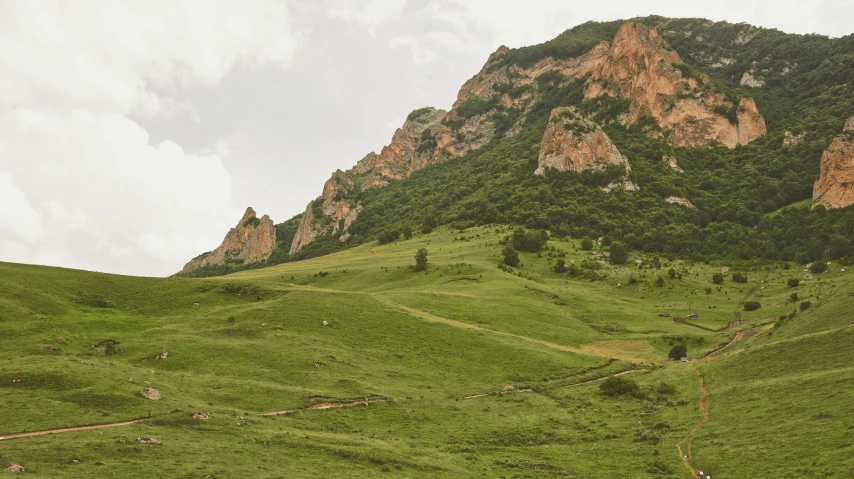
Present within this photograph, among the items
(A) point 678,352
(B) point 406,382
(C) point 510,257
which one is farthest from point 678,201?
(B) point 406,382

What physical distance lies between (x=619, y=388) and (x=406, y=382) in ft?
63.6

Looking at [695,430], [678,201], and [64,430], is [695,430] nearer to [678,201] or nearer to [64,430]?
[64,430]

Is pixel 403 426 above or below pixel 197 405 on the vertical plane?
below

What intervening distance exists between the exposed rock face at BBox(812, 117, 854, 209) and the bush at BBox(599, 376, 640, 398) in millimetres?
124632

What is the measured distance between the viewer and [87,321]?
2557 inches

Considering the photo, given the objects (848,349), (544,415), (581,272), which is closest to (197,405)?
(544,415)

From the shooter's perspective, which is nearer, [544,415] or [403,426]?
[403,426]

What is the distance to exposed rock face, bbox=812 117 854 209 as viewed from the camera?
490 ft

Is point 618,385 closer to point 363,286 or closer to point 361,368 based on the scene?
point 361,368

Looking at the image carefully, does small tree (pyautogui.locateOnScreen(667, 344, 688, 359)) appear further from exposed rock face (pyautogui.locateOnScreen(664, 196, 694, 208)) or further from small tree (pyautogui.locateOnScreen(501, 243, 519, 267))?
exposed rock face (pyautogui.locateOnScreen(664, 196, 694, 208))

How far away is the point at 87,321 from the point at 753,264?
124 m

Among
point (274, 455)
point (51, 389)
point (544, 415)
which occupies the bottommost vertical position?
point (544, 415)

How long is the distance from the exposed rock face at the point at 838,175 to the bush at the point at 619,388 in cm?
12463

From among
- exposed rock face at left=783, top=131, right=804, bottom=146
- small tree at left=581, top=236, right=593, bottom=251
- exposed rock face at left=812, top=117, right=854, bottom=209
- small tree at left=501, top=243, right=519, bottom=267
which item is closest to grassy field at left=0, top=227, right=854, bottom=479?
small tree at left=501, top=243, right=519, bottom=267
